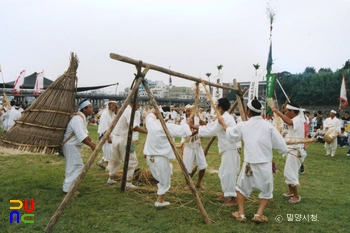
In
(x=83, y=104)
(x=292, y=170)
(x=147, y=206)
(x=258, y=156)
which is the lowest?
(x=147, y=206)

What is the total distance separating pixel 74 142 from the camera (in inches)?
213

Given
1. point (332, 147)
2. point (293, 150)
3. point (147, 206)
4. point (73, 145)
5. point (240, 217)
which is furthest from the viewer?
point (332, 147)

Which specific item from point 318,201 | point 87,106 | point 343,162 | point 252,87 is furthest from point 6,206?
point 343,162

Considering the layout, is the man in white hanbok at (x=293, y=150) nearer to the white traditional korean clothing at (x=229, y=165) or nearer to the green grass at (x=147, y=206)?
the green grass at (x=147, y=206)

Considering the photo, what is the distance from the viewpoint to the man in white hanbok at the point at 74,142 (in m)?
5.24

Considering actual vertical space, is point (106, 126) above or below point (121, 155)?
above

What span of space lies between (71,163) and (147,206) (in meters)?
1.78

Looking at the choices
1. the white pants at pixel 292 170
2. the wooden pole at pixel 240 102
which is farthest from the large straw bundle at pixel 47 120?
the white pants at pixel 292 170

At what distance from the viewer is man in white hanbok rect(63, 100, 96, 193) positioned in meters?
5.24

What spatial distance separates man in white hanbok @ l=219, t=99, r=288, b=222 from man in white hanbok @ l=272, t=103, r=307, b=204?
122cm

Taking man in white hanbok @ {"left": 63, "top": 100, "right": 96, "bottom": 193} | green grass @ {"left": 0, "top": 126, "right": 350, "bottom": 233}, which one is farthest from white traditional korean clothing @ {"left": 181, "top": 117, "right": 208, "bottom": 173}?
man in white hanbok @ {"left": 63, "top": 100, "right": 96, "bottom": 193}

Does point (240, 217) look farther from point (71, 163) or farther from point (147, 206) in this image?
point (71, 163)

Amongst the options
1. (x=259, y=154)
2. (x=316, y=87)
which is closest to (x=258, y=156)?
(x=259, y=154)

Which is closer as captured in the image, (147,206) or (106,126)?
(147,206)
